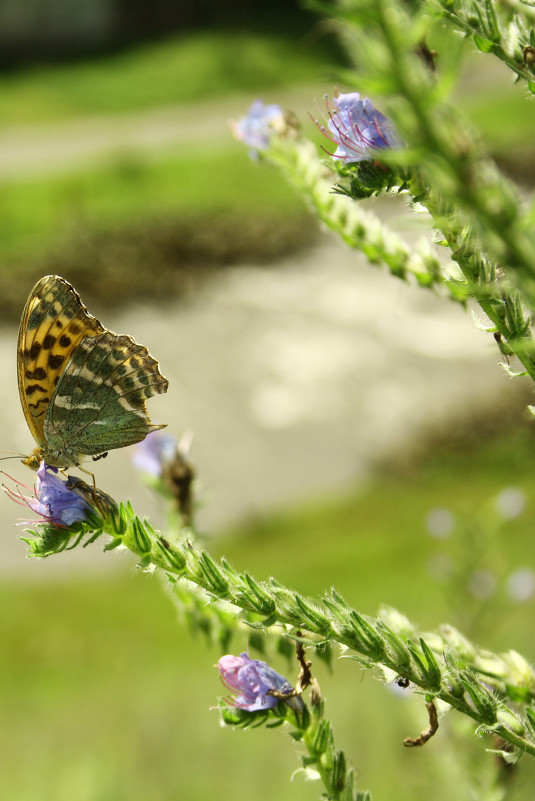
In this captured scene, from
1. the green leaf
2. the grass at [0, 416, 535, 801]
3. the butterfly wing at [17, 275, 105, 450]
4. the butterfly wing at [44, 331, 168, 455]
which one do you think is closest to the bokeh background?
the grass at [0, 416, 535, 801]

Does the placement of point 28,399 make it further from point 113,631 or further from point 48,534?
point 113,631

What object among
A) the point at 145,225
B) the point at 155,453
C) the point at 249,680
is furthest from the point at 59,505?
the point at 145,225

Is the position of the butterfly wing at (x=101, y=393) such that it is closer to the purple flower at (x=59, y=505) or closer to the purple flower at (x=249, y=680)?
the purple flower at (x=59, y=505)

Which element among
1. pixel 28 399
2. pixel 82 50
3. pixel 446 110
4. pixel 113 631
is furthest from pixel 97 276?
pixel 446 110

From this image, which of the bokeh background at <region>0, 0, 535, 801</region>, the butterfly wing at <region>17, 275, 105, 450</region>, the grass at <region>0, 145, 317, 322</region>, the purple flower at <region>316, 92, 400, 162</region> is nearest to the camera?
the purple flower at <region>316, 92, 400, 162</region>

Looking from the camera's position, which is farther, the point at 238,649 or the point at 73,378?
the point at 238,649

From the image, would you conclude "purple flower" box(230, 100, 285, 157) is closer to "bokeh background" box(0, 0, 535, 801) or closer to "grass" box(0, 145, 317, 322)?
"bokeh background" box(0, 0, 535, 801)

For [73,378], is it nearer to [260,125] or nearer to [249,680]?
[260,125]
